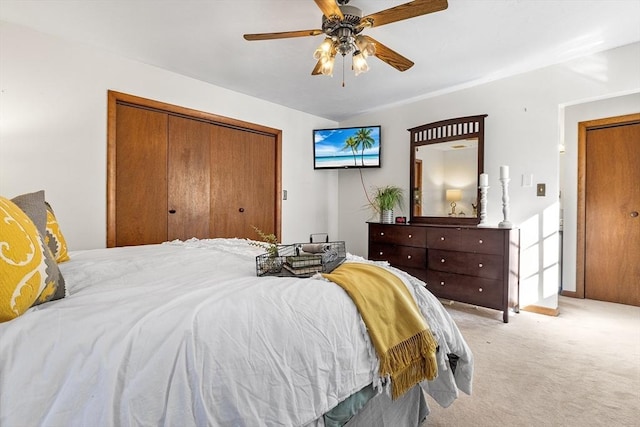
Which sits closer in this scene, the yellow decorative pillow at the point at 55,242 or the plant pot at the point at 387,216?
the yellow decorative pillow at the point at 55,242

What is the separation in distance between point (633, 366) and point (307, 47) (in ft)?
10.8

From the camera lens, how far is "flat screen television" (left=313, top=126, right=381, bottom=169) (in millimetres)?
4258

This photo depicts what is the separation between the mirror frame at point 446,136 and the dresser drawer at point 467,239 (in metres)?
0.41

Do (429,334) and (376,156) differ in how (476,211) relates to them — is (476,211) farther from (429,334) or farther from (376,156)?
(429,334)

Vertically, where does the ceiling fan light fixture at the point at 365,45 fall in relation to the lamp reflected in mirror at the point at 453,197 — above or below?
above

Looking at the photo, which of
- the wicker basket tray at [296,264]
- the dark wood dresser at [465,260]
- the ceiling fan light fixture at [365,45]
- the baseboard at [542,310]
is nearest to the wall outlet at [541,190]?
the dark wood dresser at [465,260]

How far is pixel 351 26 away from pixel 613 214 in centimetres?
364

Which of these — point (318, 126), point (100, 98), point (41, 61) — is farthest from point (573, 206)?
point (41, 61)

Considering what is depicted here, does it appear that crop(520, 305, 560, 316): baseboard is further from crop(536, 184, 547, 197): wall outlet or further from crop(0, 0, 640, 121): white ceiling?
crop(0, 0, 640, 121): white ceiling

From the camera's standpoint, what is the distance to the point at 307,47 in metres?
2.63

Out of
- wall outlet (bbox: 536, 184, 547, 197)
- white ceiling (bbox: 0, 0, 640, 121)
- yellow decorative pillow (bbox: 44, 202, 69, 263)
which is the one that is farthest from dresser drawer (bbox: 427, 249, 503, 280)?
yellow decorative pillow (bbox: 44, 202, 69, 263)

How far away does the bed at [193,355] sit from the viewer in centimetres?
65

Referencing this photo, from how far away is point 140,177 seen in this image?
2990 millimetres

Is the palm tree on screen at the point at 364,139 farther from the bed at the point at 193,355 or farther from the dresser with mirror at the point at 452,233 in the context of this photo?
the bed at the point at 193,355
